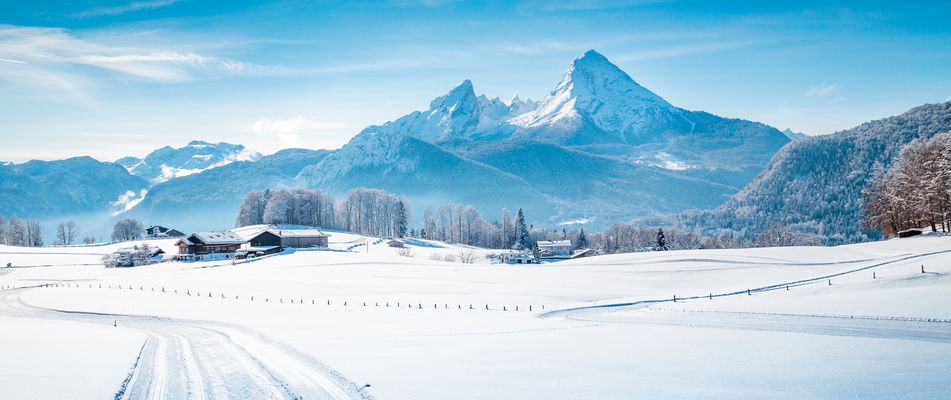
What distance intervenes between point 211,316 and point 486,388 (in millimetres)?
32325

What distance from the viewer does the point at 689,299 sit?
154 feet

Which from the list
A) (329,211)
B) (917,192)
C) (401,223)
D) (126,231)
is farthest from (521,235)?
(126,231)

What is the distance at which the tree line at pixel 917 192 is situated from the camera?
76.3 metres

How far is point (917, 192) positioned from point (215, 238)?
121 metres

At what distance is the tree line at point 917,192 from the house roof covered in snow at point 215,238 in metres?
116

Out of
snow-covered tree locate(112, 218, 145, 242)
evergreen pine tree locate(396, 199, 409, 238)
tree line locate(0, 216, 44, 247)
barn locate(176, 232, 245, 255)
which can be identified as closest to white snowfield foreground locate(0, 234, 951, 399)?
barn locate(176, 232, 245, 255)

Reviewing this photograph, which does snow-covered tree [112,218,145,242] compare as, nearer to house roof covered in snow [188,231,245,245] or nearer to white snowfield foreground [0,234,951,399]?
house roof covered in snow [188,231,245,245]

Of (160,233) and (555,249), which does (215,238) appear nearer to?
(160,233)

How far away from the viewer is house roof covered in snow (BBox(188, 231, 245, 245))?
394 feet

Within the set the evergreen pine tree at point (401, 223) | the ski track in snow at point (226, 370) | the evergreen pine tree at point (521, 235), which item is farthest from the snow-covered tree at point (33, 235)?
the ski track in snow at point (226, 370)

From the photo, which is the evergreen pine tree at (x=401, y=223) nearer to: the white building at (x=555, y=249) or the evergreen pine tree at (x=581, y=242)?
the white building at (x=555, y=249)

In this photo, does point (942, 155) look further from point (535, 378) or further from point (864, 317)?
point (535, 378)

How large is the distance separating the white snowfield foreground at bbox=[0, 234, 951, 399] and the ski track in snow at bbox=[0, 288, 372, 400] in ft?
0.42

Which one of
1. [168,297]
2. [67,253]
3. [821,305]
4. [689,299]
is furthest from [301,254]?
[821,305]
